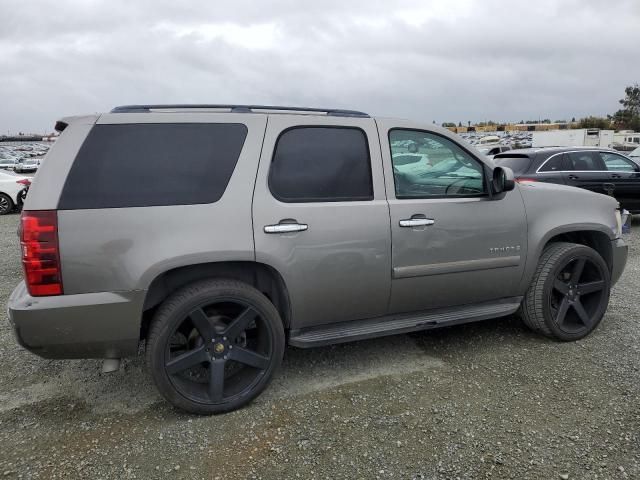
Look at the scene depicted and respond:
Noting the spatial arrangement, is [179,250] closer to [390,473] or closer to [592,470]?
[390,473]

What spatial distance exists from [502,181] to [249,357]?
214 cm

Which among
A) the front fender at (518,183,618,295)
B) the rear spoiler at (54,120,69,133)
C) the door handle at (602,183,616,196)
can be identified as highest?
the rear spoiler at (54,120,69,133)

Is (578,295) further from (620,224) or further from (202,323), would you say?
(202,323)

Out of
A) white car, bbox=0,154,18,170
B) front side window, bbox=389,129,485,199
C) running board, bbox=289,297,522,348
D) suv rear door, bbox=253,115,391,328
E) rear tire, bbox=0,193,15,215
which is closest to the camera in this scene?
suv rear door, bbox=253,115,391,328

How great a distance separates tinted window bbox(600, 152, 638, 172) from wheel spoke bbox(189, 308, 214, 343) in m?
8.83

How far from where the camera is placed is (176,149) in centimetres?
276

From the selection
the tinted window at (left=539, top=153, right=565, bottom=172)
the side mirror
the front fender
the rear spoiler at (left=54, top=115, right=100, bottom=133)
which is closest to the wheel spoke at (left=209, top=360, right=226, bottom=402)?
the rear spoiler at (left=54, top=115, right=100, bottom=133)

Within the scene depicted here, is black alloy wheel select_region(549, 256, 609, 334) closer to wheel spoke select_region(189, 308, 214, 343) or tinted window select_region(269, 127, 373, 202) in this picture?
tinted window select_region(269, 127, 373, 202)

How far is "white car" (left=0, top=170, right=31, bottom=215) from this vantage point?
41.2 ft

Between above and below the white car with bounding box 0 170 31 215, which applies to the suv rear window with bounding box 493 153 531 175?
above

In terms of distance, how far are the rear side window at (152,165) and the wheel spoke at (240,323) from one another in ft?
2.29

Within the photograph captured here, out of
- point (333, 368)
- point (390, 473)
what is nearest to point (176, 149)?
point (333, 368)

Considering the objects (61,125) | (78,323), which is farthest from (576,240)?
(61,125)

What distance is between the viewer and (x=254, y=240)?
9.17 ft
